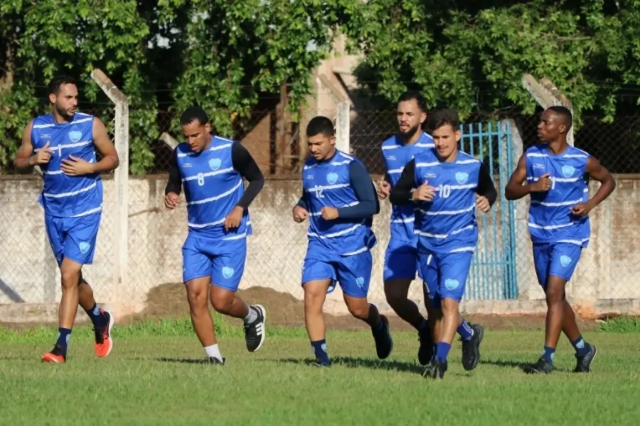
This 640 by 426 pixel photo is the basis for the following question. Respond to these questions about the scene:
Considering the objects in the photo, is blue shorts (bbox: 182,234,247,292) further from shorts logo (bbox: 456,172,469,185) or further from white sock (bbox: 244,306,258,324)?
shorts logo (bbox: 456,172,469,185)

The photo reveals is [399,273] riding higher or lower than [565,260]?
lower

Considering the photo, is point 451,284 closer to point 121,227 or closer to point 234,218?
point 234,218

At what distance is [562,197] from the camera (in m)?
11.6

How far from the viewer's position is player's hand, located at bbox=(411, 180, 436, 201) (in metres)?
10.5

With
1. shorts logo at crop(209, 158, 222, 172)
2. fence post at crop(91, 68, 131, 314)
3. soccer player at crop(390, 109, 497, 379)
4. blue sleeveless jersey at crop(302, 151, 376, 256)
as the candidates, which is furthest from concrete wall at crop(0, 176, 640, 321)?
soccer player at crop(390, 109, 497, 379)

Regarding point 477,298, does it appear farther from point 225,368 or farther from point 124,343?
point 225,368

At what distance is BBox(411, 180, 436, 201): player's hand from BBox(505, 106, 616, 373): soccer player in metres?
1.28

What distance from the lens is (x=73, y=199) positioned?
1220 cm

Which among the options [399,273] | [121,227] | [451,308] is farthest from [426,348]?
[121,227]

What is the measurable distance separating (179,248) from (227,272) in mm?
7826

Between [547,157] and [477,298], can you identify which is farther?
[477,298]

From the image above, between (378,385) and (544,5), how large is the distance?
1610 centimetres

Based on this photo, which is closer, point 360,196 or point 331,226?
point 360,196

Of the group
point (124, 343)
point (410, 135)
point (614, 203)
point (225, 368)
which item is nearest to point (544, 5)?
point (614, 203)
